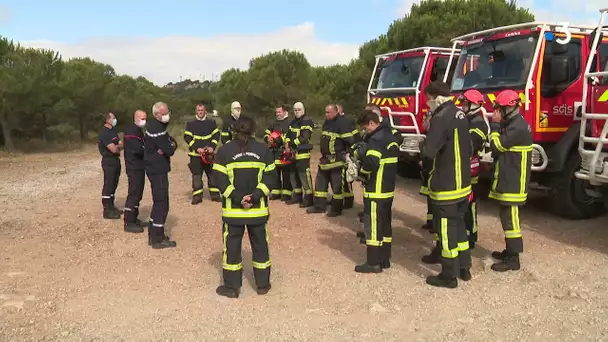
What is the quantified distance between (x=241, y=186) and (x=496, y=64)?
4.72 m

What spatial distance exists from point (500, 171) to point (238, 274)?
284 centimetres

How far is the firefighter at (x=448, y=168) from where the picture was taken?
4.59 m

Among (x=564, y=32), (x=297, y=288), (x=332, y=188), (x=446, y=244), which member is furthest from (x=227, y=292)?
(x=564, y=32)

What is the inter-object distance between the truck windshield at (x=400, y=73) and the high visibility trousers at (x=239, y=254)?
6049mm

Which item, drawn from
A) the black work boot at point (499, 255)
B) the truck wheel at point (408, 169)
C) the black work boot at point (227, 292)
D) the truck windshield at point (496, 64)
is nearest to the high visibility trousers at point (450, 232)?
the black work boot at point (499, 255)

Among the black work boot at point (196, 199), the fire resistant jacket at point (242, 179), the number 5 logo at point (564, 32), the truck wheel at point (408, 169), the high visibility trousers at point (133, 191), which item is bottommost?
the black work boot at point (196, 199)

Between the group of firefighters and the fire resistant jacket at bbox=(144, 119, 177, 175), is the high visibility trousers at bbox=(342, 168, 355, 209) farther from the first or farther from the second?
the fire resistant jacket at bbox=(144, 119, 177, 175)

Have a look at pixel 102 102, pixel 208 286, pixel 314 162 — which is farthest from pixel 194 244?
pixel 102 102

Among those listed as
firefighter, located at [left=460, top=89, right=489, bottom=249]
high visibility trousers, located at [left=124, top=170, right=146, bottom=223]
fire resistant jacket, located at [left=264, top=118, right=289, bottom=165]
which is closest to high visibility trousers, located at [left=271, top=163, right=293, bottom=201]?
fire resistant jacket, located at [left=264, top=118, right=289, bottom=165]

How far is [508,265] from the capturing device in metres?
5.26

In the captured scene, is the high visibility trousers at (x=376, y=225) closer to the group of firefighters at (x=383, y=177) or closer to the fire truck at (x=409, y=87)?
the group of firefighters at (x=383, y=177)

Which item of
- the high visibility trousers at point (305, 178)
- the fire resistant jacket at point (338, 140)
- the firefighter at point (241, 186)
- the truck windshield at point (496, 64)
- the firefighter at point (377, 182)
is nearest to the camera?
the firefighter at point (241, 186)

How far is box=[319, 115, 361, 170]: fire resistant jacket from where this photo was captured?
7.73 metres

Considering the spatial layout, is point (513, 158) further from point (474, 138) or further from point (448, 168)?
point (448, 168)
